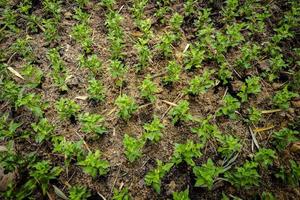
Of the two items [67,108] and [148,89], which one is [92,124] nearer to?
[67,108]

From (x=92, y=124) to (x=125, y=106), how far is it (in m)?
0.43

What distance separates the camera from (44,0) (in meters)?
4.66

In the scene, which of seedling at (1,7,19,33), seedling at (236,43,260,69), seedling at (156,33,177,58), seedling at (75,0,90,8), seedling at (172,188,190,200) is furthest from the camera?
seedling at (75,0,90,8)

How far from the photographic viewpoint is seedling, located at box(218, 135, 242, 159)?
3.11 m

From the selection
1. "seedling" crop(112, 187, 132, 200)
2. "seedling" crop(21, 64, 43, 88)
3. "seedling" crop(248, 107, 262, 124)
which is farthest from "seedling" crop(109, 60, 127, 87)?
"seedling" crop(248, 107, 262, 124)

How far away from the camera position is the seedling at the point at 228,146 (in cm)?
311

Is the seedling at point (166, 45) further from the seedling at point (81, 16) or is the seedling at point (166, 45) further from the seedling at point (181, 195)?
the seedling at point (181, 195)

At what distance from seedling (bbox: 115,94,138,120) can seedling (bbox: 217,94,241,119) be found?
1016mm

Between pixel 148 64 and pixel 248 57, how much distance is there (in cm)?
132

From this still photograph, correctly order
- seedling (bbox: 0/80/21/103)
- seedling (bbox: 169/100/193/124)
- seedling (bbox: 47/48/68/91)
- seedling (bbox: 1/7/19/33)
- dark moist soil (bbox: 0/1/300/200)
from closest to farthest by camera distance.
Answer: dark moist soil (bbox: 0/1/300/200), seedling (bbox: 169/100/193/124), seedling (bbox: 0/80/21/103), seedling (bbox: 47/48/68/91), seedling (bbox: 1/7/19/33)

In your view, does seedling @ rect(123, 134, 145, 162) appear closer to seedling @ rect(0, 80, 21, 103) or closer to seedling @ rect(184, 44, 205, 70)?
seedling @ rect(184, 44, 205, 70)

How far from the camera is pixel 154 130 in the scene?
3.21 meters

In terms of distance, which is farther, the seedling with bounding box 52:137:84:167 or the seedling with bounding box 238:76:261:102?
the seedling with bounding box 238:76:261:102

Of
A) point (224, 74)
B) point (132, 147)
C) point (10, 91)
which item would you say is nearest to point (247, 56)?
point (224, 74)
